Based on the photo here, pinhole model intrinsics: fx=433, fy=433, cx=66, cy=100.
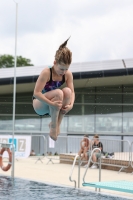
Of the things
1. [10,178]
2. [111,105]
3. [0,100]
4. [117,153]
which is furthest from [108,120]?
[10,178]

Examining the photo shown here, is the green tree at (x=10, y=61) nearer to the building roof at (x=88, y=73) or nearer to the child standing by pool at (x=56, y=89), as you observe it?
the building roof at (x=88, y=73)

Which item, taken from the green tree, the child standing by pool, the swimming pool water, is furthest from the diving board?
the green tree

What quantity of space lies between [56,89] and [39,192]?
23.6ft

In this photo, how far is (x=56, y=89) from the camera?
5.20 m

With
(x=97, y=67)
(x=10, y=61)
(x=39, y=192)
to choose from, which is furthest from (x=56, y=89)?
(x=10, y=61)

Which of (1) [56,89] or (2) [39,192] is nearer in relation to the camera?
(1) [56,89]

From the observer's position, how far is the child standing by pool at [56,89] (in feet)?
16.0

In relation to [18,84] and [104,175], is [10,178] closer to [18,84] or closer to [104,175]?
[104,175]

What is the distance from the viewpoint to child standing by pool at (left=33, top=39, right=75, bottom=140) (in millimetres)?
4892

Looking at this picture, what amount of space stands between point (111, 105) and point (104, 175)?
1464 centimetres

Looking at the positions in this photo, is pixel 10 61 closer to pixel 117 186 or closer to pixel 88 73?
pixel 88 73

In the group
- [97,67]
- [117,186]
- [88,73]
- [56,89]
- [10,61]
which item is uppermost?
[10,61]

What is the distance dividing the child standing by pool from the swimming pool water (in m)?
5.69

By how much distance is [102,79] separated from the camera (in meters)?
29.6
